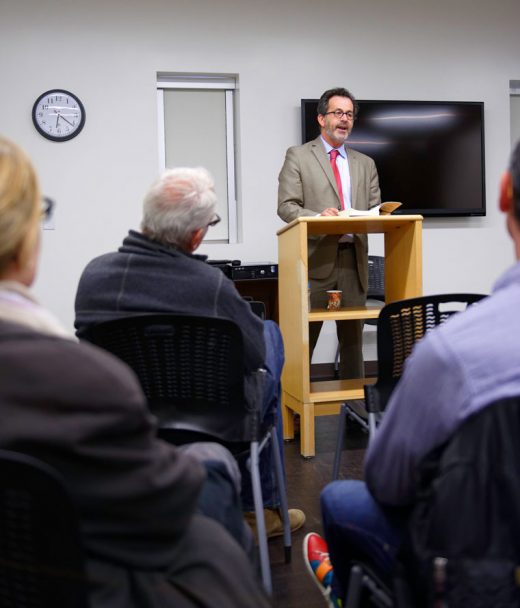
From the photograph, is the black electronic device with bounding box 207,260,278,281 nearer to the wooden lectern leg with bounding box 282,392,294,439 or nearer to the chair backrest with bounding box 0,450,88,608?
the wooden lectern leg with bounding box 282,392,294,439

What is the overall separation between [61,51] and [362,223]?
297cm

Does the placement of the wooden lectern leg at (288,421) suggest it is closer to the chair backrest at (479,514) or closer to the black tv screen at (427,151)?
the black tv screen at (427,151)

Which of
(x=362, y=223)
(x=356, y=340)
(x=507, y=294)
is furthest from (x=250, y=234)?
(x=507, y=294)

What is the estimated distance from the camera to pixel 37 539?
697 mm

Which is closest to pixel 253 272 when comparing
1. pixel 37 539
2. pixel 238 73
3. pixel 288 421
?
pixel 288 421

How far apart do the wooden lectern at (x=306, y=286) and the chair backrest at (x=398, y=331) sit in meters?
1.12

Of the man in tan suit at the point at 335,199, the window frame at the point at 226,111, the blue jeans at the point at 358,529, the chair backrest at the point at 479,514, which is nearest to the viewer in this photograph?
the chair backrest at the point at 479,514

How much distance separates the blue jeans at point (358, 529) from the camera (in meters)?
1.07

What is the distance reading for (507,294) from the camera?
2.77 feet

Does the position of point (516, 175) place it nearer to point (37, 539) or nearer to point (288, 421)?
point (37, 539)

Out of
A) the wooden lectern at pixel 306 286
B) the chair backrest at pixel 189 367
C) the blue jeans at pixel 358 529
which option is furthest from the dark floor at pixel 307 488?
the blue jeans at pixel 358 529

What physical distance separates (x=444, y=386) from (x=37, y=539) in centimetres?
51

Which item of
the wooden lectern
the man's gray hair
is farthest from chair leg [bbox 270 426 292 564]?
the wooden lectern

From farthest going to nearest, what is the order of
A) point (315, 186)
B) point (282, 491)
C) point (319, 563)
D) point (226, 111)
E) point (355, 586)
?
point (226, 111) < point (315, 186) < point (282, 491) < point (319, 563) < point (355, 586)
